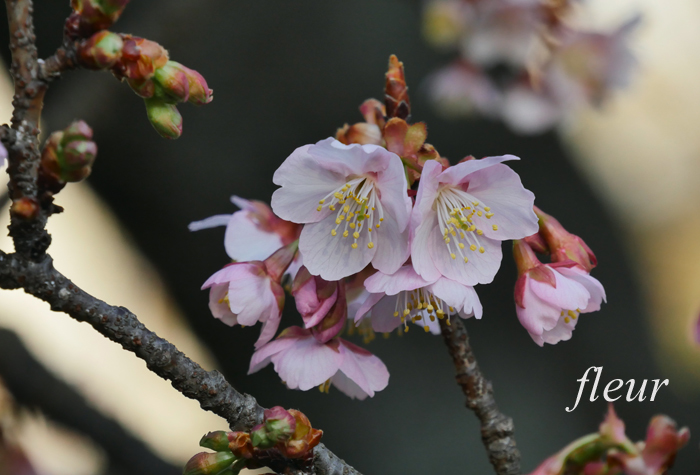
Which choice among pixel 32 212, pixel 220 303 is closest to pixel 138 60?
pixel 32 212

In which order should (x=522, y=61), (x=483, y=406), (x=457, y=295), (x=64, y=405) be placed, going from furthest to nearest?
(x=522, y=61), (x=64, y=405), (x=483, y=406), (x=457, y=295)

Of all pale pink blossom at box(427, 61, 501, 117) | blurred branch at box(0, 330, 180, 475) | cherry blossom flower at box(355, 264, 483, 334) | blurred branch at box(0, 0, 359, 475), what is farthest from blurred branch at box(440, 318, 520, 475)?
pale pink blossom at box(427, 61, 501, 117)

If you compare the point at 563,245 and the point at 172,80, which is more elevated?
the point at 172,80

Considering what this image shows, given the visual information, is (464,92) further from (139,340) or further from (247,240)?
(139,340)

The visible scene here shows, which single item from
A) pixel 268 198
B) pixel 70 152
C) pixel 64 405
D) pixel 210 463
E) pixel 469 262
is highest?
pixel 70 152

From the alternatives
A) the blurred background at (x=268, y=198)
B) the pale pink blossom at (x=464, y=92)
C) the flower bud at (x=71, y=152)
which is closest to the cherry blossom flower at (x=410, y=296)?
the flower bud at (x=71, y=152)

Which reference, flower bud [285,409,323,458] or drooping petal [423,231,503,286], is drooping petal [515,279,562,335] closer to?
drooping petal [423,231,503,286]

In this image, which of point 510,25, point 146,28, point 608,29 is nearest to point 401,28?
point 510,25
